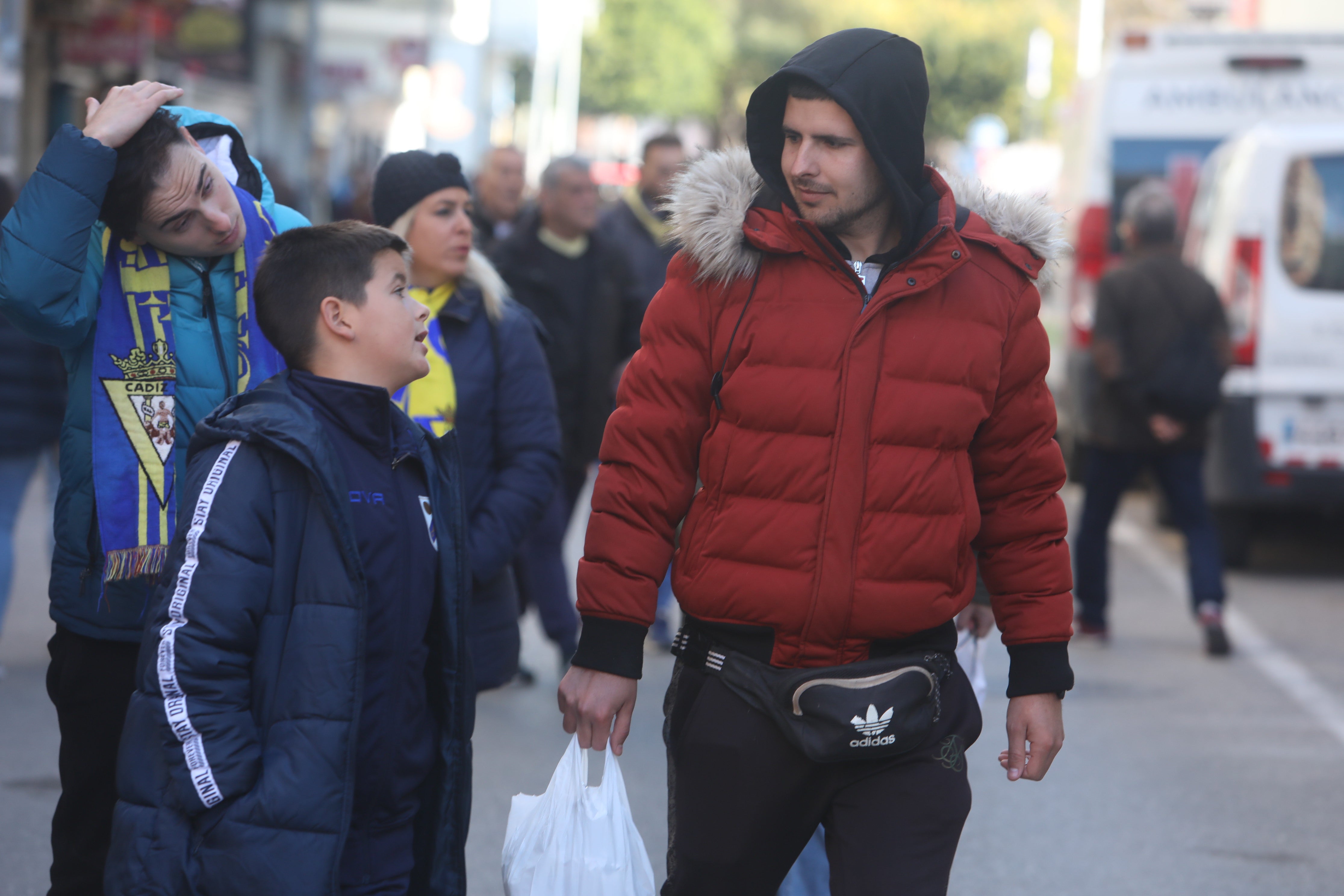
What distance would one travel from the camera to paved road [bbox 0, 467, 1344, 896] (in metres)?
4.75

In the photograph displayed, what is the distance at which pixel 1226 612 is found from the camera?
8.43m

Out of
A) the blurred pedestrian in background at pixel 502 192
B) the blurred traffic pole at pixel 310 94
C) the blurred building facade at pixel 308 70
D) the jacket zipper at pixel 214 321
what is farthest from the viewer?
the blurred traffic pole at pixel 310 94

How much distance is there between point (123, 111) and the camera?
301cm

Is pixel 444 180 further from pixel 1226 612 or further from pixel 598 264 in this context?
pixel 1226 612

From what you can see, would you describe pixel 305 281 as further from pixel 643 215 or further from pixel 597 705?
pixel 643 215

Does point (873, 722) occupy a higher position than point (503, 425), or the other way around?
point (503, 425)

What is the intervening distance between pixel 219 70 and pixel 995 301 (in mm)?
25742

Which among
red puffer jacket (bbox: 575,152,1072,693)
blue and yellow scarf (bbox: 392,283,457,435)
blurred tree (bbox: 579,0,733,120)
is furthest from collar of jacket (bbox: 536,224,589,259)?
blurred tree (bbox: 579,0,733,120)

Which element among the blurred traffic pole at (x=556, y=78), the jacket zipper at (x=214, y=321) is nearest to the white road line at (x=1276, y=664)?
the jacket zipper at (x=214, y=321)

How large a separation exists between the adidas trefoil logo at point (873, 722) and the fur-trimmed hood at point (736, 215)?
756 mm

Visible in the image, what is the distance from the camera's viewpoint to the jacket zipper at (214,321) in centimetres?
320

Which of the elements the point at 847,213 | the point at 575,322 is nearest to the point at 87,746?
the point at 847,213

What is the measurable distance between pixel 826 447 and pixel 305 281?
930mm

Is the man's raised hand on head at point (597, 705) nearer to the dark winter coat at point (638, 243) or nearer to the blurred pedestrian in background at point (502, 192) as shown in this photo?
the dark winter coat at point (638, 243)
